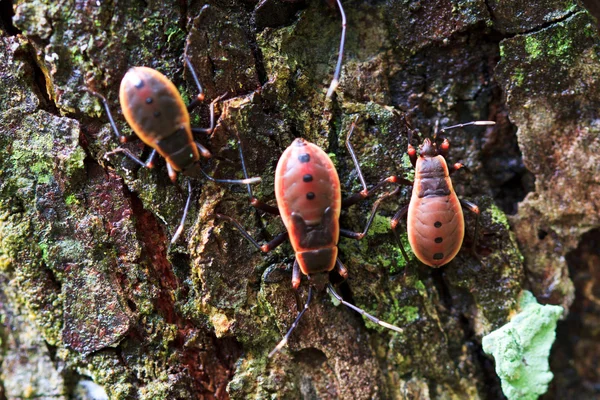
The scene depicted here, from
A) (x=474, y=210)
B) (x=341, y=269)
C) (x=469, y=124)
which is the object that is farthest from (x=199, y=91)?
(x=474, y=210)

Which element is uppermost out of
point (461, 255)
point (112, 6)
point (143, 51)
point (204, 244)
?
point (112, 6)

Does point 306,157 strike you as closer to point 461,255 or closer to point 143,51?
point 143,51

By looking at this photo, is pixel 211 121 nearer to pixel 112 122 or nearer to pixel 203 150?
pixel 203 150

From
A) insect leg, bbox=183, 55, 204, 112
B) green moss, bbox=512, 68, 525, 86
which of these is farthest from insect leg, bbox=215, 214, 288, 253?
green moss, bbox=512, 68, 525, 86

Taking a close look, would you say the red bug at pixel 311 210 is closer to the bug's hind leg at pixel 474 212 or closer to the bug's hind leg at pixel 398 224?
the bug's hind leg at pixel 398 224

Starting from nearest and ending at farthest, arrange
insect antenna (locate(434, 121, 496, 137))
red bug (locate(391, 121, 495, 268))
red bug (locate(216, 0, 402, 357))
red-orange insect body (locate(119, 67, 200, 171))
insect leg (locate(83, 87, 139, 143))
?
red-orange insect body (locate(119, 67, 200, 171))
insect leg (locate(83, 87, 139, 143))
red bug (locate(216, 0, 402, 357))
red bug (locate(391, 121, 495, 268))
insect antenna (locate(434, 121, 496, 137))

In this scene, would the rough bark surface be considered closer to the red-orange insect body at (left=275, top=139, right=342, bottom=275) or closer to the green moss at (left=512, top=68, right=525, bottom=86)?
the green moss at (left=512, top=68, right=525, bottom=86)

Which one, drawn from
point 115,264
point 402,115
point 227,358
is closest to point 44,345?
point 115,264
